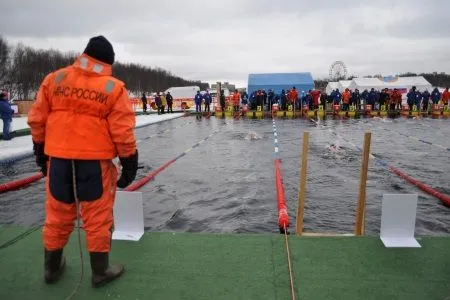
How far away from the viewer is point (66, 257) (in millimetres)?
3648

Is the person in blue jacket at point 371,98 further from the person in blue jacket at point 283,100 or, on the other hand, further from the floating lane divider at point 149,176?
the floating lane divider at point 149,176

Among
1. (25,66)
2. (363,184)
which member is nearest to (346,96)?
(363,184)

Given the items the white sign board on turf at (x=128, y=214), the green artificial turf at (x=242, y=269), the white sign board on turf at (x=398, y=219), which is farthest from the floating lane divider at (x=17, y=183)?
the white sign board on turf at (x=398, y=219)

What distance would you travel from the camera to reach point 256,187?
24.2 ft

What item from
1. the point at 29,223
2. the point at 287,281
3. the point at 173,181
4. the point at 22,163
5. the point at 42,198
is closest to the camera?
the point at 287,281

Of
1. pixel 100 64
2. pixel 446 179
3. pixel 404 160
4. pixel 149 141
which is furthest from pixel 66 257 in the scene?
pixel 149 141

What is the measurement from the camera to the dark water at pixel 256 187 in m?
5.54

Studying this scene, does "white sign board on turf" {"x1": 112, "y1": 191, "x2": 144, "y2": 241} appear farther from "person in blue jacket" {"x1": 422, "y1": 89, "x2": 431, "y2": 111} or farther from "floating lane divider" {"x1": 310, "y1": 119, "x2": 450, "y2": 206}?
"person in blue jacket" {"x1": 422, "y1": 89, "x2": 431, "y2": 111}

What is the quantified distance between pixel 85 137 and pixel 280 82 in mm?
30870

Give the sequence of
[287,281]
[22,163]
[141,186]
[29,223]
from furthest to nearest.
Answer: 1. [22,163]
2. [141,186]
3. [29,223]
4. [287,281]

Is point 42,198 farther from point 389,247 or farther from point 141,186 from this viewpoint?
point 389,247

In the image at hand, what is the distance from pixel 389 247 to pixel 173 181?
4.98 metres

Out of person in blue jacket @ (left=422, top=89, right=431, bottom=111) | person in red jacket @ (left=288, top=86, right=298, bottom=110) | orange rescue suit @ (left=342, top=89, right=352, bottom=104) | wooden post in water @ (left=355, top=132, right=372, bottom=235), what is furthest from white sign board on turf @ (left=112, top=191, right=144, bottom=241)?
person in blue jacket @ (left=422, top=89, right=431, bottom=111)

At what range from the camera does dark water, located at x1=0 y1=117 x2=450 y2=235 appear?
18.2ft
